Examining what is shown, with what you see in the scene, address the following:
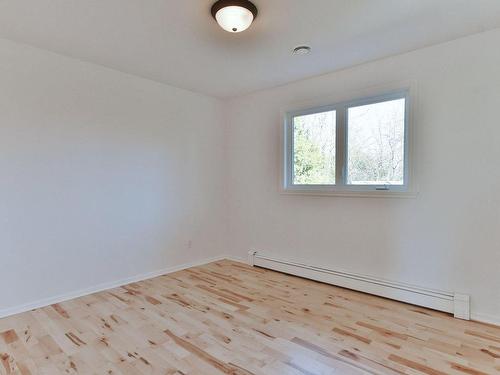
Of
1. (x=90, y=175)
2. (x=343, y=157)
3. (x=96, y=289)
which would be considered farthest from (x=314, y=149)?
(x=96, y=289)

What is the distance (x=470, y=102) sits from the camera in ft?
8.21

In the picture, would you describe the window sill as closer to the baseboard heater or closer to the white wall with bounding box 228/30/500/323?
the white wall with bounding box 228/30/500/323

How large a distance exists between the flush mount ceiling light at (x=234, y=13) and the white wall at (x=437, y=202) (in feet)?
5.23

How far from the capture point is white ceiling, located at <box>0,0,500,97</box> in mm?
2076

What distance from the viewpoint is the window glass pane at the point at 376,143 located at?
116 inches

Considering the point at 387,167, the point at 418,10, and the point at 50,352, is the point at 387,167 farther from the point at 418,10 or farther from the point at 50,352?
the point at 50,352

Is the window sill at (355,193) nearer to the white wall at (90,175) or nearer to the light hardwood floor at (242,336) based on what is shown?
the light hardwood floor at (242,336)

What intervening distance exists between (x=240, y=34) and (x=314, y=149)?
165cm

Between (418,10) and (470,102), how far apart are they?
0.96m

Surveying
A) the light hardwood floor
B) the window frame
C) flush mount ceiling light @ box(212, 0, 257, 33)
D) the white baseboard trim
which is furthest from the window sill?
flush mount ceiling light @ box(212, 0, 257, 33)

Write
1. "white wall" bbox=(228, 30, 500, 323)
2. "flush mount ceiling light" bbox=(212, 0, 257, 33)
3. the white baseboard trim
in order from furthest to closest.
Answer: the white baseboard trim, "white wall" bbox=(228, 30, 500, 323), "flush mount ceiling light" bbox=(212, 0, 257, 33)

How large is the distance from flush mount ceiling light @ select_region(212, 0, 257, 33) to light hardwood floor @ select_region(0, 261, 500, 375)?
91.0 inches

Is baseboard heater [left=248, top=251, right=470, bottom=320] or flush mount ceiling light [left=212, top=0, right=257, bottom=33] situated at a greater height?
flush mount ceiling light [left=212, top=0, right=257, bottom=33]

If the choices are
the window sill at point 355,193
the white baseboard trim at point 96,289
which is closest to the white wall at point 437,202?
the window sill at point 355,193
